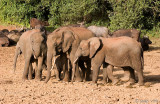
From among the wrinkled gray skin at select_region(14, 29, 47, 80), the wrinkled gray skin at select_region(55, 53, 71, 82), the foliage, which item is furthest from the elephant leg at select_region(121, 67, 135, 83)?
the foliage

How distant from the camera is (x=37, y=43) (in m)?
11.7

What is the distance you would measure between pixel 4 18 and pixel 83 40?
1862 cm

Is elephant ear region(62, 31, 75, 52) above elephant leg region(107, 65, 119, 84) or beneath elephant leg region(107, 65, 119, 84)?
above

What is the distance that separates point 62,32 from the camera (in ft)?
38.4

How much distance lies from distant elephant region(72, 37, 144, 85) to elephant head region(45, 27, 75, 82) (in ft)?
1.43

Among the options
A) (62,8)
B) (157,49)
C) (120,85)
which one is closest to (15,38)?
(62,8)

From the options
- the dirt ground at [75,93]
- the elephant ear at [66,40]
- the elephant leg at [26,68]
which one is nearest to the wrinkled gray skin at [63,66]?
the elephant ear at [66,40]

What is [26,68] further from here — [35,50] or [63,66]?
[63,66]

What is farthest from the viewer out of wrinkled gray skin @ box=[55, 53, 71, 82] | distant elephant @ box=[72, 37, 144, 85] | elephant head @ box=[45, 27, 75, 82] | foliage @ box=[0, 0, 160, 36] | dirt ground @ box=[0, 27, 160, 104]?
foliage @ box=[0, 0, 160, 36]

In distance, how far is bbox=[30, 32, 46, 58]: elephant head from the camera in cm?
1171

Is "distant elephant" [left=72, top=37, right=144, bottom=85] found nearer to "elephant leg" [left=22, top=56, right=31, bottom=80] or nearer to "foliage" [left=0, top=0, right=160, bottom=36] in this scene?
"elephant leg" [left=22, top=56, right=31, bottom=80]

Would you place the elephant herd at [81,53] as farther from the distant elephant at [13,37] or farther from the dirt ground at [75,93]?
the distant elephant at [13,37]

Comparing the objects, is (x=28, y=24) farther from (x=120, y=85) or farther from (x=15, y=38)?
(x=120, y=85)

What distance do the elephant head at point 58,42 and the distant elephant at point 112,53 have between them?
17.2 inches
